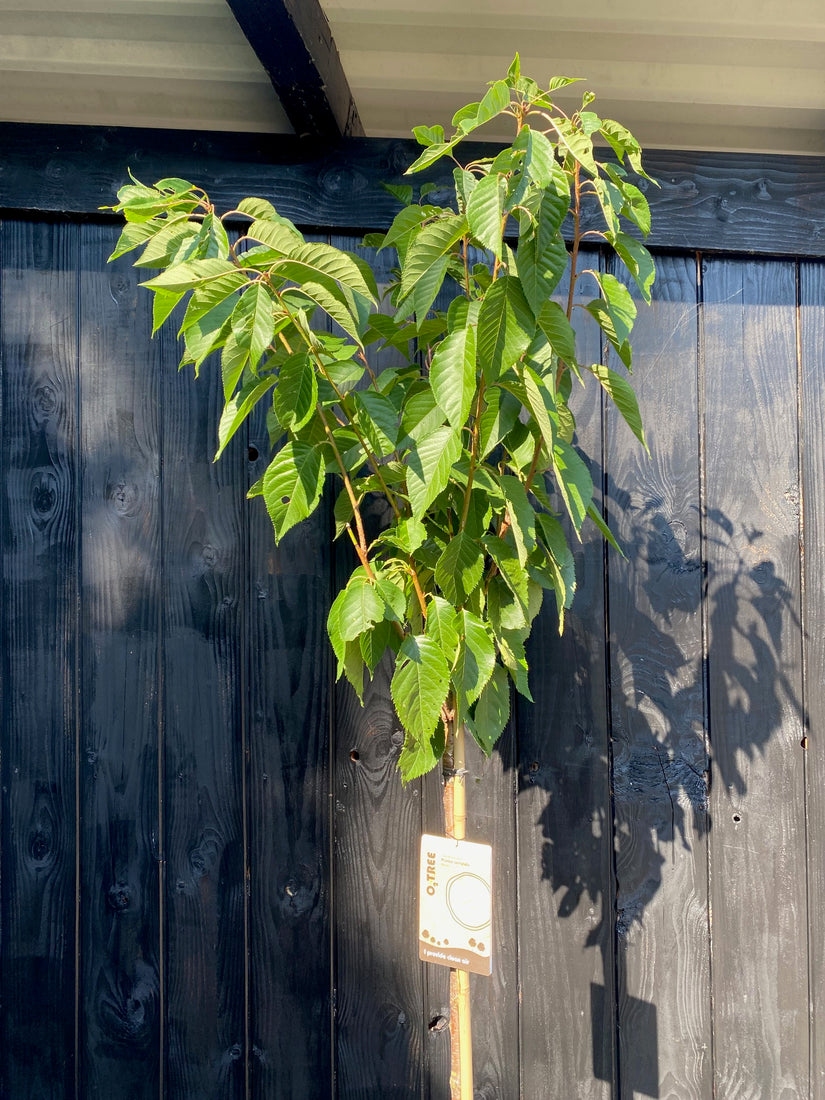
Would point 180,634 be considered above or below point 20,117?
below

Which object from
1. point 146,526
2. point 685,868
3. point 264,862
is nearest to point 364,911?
point 264,862

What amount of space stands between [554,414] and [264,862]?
0.91 m

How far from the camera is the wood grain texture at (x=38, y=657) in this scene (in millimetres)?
1209

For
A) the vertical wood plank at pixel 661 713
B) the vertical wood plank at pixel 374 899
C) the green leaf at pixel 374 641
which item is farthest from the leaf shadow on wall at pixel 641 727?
the green leaf at pixel 374 641

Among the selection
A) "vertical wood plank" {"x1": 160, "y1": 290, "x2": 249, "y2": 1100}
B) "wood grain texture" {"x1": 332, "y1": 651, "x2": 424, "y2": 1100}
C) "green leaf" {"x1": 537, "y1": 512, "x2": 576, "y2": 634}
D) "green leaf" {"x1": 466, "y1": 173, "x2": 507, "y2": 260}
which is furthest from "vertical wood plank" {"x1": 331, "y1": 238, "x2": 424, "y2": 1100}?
"green leaf" {"x1": 466, "y1": 173, "x2": 507, "y2": 260}

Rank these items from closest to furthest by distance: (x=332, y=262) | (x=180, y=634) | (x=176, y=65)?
(x=332, y=262)
(x=176, y=65)
(x=180, y=634)

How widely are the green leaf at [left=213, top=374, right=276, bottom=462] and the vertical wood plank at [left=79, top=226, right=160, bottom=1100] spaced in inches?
21.9

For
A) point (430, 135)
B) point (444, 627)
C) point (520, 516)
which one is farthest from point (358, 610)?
point (430, 135)

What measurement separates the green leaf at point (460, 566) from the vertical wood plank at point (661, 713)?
565mm

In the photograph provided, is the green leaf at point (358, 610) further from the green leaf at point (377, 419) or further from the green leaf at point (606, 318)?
the green leaf at point (606, 318)

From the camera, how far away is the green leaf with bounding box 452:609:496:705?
2.52ft

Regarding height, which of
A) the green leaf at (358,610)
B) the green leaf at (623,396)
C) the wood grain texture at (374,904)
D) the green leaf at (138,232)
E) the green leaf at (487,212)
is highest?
the green leaf at (138,232)

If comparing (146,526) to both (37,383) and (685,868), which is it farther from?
(685,868)

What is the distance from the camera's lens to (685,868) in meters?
1.25
